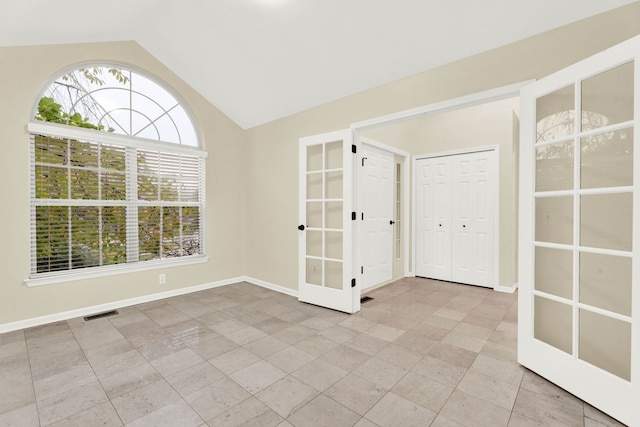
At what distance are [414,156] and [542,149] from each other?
10.0 ft

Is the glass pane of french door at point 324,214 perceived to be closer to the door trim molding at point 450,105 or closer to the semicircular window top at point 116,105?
the door trim molding at point 450,105

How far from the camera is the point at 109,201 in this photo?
3516mm

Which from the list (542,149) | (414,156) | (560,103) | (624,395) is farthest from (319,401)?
(414,156)

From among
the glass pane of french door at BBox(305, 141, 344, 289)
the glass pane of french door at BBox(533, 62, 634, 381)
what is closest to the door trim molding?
the glass pane of french door at BBox(533, 62, 634, 381)

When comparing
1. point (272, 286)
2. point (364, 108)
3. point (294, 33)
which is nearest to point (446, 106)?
point (364, 108)

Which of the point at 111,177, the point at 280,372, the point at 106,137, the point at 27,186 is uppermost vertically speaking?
the point at 106,137

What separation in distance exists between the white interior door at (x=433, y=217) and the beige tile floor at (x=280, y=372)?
4.86 ft

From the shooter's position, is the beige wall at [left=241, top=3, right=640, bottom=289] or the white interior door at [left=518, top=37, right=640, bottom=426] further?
the beige wall at [left=241, top=3, right=640, bottom=289]

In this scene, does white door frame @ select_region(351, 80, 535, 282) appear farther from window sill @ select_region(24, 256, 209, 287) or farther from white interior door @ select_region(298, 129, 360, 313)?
window sill @ select_region(24, 256, 209, 287)

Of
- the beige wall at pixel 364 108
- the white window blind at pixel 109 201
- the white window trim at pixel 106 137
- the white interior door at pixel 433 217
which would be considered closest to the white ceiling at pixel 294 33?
the beige wall at pixel 364 108

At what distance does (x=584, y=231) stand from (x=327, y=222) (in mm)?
2437

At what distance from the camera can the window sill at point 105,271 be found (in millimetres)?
3069

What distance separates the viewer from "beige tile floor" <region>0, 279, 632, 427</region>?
1696 mm

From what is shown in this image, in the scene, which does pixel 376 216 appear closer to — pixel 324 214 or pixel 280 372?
pixel 324 214
